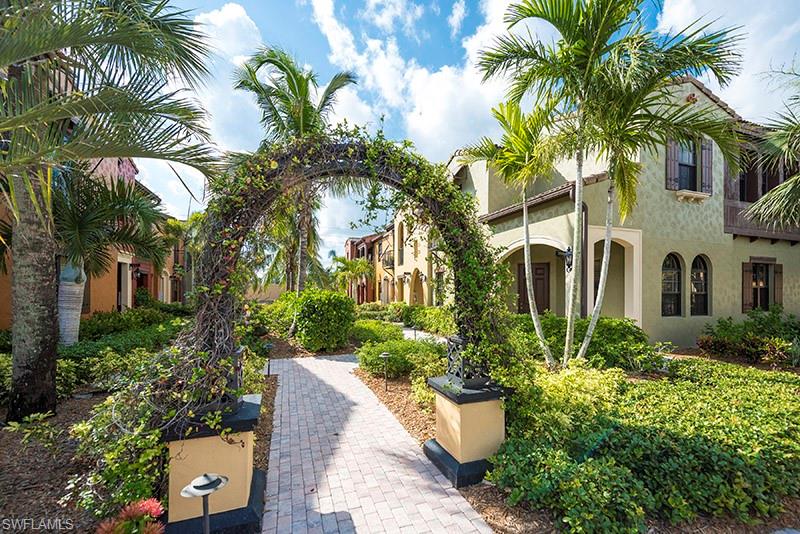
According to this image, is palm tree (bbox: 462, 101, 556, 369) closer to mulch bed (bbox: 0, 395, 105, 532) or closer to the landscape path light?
the landscape path light

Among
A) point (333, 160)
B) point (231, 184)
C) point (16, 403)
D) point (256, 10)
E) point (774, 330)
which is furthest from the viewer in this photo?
point (774, 330)

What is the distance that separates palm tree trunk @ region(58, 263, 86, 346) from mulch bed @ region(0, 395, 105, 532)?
3.74 meters

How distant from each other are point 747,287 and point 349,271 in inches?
967

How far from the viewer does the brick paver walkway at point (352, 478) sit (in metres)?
3.06

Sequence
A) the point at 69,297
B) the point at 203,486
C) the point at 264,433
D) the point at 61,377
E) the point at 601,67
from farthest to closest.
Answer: the point at 69,297, the point at 601,67, the point at 61,377, the point at 264,433, the point at 203,486

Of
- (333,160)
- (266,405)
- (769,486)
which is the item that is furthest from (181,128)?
(769,486)

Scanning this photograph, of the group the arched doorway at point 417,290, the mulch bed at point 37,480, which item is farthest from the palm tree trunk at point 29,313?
the arched doorway at point 417,290

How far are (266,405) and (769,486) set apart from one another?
6.46 m

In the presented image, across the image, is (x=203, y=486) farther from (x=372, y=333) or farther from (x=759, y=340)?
(x=759, y=340)

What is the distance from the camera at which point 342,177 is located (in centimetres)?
358

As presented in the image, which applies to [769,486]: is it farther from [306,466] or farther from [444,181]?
[306,466]

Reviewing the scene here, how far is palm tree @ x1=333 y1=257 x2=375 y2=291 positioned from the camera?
2962 centimetres

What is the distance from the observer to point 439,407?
13.4 feet

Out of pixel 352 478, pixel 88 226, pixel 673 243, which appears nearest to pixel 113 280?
pixel 88 226
